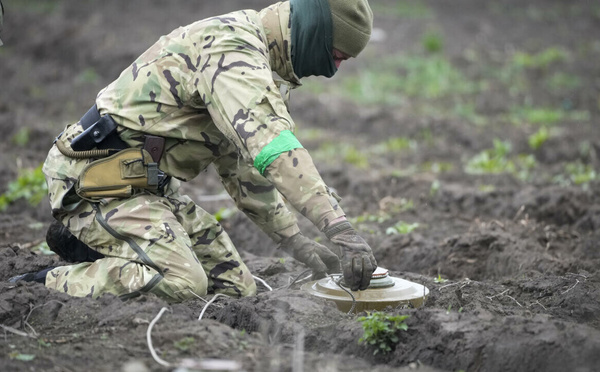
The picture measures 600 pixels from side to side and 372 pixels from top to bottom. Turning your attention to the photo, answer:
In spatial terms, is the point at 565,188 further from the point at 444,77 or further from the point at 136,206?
the point at 444,77

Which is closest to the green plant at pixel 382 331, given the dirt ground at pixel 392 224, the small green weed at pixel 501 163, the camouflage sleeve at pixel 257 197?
the dirt ground at pixel 392 224

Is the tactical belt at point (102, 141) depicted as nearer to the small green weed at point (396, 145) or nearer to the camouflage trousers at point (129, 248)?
the camouflage trousers at point (129, 248)

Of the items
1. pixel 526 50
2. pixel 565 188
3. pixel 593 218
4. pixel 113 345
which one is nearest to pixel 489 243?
pixel 593 218

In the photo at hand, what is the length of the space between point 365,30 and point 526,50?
1056 cm

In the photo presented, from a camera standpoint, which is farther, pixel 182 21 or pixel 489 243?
pixel 182 21

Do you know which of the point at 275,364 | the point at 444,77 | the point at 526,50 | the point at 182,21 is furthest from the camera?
the point at 182,21

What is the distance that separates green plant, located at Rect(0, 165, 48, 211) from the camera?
720 centimetres

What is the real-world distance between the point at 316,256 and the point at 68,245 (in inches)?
60.7

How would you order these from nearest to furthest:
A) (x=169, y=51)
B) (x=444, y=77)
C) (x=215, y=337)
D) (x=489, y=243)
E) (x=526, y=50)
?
(x=215, y=337) → (x=169, y=51) → (x=489, y=243) → (x=444, y=77) → (x=526, y=50)

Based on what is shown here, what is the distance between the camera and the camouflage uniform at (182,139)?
373 cm

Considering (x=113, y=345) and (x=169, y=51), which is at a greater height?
(x=169, y=51)

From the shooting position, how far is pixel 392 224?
6.67 meters

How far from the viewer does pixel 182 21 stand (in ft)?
51.1

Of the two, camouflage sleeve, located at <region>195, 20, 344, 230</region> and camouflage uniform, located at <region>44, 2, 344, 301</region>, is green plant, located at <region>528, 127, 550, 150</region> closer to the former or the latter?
camouflage uniform, located at <region>44, 2, 344, 301</region>
